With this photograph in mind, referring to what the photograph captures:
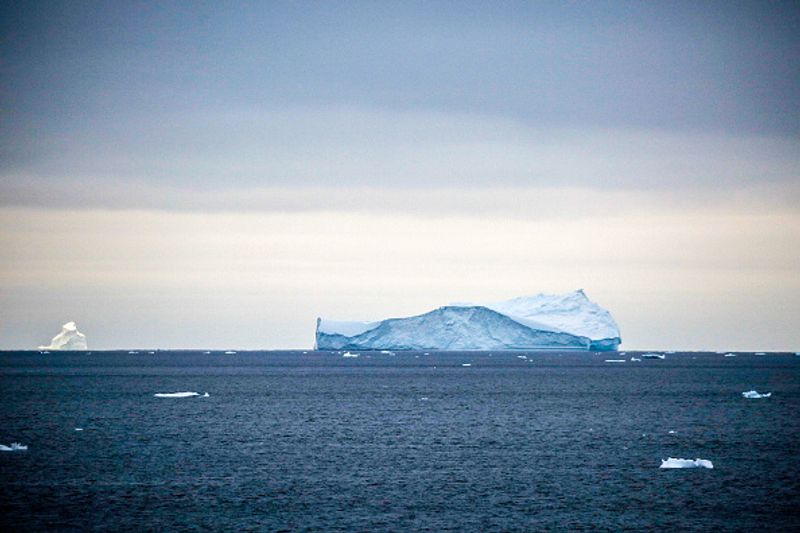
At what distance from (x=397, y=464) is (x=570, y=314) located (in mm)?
115912

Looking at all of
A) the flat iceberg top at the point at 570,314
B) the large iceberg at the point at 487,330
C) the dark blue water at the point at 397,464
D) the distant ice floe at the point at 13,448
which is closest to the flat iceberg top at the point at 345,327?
the large iceberg at the point at 487,330

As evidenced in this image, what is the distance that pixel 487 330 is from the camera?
5748 inches

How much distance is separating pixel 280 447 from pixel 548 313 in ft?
369

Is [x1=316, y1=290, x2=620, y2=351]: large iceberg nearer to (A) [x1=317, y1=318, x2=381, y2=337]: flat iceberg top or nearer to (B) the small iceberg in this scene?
(A) [x1=317, y1=318, x2=381, y2=337]: flat iceberg top

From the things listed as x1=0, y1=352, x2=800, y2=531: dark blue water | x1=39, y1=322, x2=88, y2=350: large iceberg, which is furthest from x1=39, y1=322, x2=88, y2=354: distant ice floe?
x1=0, y1=352, x2=800, y2=531: dark blue water

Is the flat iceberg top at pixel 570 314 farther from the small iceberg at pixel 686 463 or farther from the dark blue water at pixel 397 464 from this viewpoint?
the small iceberg at pixel 686 463

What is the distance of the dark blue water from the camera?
2694 centimetres

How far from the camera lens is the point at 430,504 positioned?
28.8 metres

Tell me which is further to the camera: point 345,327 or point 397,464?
point 345,327

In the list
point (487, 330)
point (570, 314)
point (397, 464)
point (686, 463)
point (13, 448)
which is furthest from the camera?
point (570, 314)

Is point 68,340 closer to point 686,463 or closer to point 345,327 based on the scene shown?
point 345,327

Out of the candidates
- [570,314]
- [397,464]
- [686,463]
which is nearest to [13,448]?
[397,464]

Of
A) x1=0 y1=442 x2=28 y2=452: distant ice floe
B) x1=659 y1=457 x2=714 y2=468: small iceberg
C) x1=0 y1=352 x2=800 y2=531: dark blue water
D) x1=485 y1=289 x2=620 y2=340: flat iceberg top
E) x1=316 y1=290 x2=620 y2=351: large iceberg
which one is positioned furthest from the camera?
x1=485 y1=289 x2=620 y2=340: flat iceberg top

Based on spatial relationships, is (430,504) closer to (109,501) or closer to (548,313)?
(109,501)
